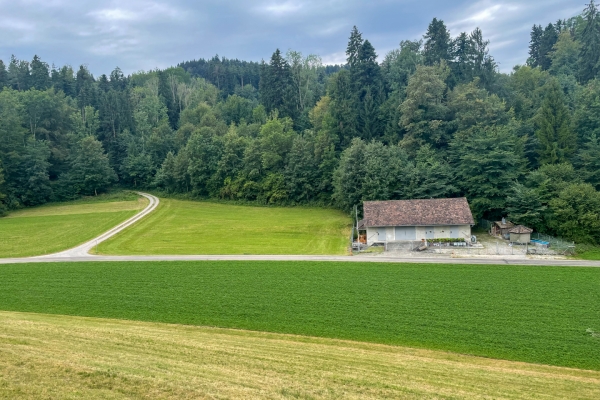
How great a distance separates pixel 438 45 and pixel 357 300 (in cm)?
6249

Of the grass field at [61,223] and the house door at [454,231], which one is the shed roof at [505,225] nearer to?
the house door at [454,231]

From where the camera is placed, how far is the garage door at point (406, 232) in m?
43.5

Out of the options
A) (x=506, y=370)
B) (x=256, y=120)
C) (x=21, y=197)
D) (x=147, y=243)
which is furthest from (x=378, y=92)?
(x=21, y=197)

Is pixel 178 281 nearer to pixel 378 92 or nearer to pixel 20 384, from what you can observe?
pixel 20 384

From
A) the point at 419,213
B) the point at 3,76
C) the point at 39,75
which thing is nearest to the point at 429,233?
the point at 419,213

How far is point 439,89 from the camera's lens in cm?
5988

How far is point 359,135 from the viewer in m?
67.4

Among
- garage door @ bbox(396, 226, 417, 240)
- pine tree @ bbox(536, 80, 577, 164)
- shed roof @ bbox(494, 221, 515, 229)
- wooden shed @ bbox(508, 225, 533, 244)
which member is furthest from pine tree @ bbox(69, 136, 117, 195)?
pine tree @ bbox(536, 80, 577, 164)

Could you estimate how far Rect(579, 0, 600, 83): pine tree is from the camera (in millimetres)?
74562

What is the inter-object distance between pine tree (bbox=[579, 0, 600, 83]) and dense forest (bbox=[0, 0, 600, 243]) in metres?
0.21

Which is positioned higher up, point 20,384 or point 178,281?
point 20,384

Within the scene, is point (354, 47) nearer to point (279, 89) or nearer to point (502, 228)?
point (279, 89)

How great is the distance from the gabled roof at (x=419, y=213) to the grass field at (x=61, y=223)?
3243 cm

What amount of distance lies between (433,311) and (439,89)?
150 ft
